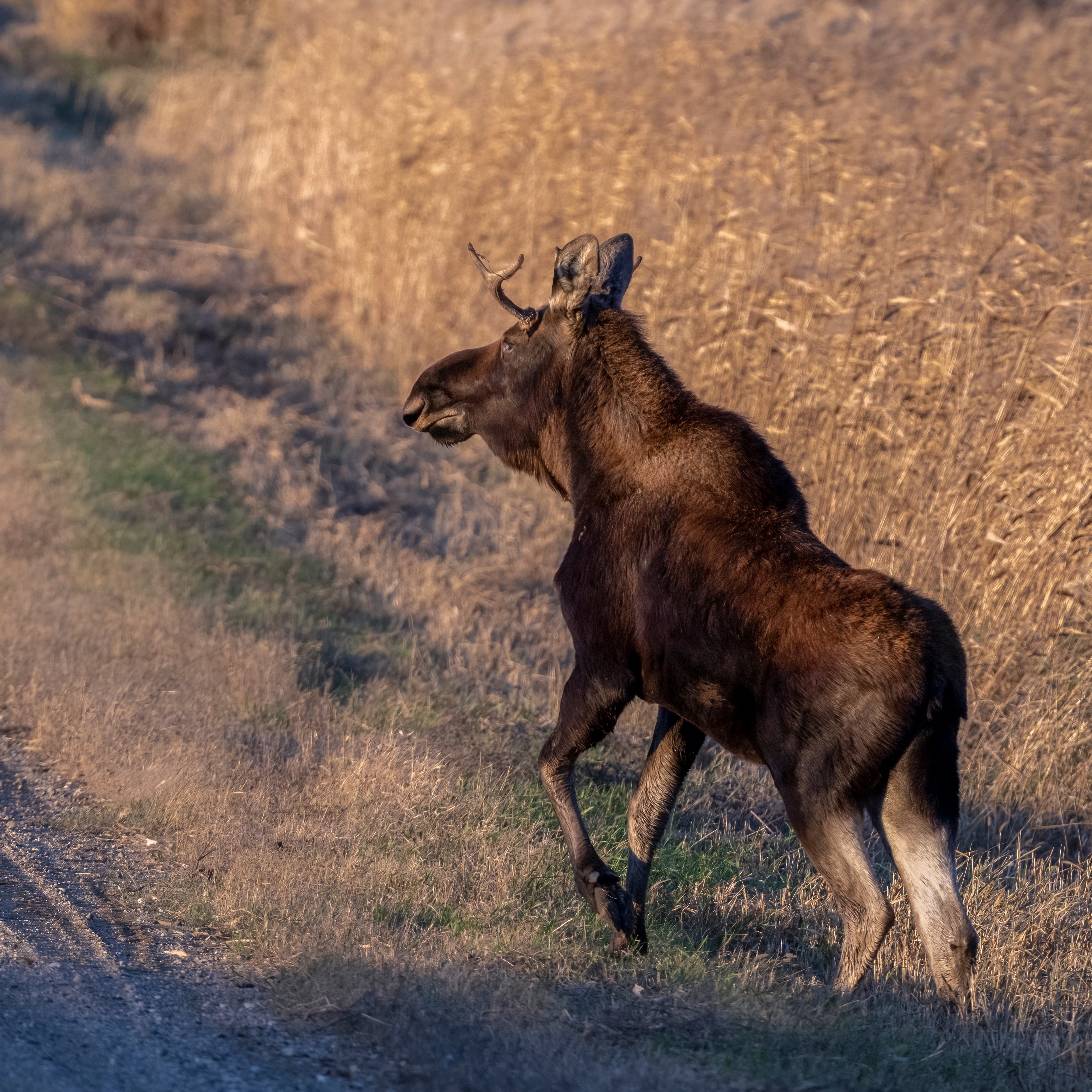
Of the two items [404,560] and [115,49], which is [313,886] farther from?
[115,49]

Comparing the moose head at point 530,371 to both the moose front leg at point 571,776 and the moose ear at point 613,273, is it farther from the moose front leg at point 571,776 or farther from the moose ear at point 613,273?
the moose front leg at point 571,776

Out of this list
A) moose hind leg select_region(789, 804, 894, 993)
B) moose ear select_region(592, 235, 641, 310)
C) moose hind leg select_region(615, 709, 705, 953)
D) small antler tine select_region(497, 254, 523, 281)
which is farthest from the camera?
moose ear select_region(592, 235, 641, 310)

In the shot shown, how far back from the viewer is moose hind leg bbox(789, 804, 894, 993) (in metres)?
4.24

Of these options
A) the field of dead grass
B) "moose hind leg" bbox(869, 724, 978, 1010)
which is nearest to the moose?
"moose hind leg" bbox(869, 724, 978, 1010)

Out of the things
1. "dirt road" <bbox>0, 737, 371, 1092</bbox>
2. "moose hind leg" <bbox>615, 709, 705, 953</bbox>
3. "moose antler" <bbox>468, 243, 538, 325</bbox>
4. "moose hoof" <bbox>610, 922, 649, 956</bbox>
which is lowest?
"dirt road" <bbox>0, 737, 371, 1092</bbox>

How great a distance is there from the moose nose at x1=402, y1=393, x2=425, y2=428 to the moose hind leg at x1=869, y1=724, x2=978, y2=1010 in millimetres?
2810

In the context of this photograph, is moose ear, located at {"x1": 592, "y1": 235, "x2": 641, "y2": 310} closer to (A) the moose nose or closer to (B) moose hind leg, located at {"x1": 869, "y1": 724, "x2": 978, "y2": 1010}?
(A) the moose nose

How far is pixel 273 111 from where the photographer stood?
1609 cm

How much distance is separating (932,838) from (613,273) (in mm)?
2726

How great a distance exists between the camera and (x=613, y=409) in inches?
211

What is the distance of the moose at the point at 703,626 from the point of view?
13.9ft

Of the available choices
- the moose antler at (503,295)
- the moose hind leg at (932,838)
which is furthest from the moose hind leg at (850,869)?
the moose antler at (503,295)

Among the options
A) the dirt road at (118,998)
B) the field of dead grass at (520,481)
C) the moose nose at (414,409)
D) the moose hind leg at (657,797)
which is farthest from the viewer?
the moose nose at (414,409)

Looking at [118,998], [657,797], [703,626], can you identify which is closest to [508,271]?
[703,626]
